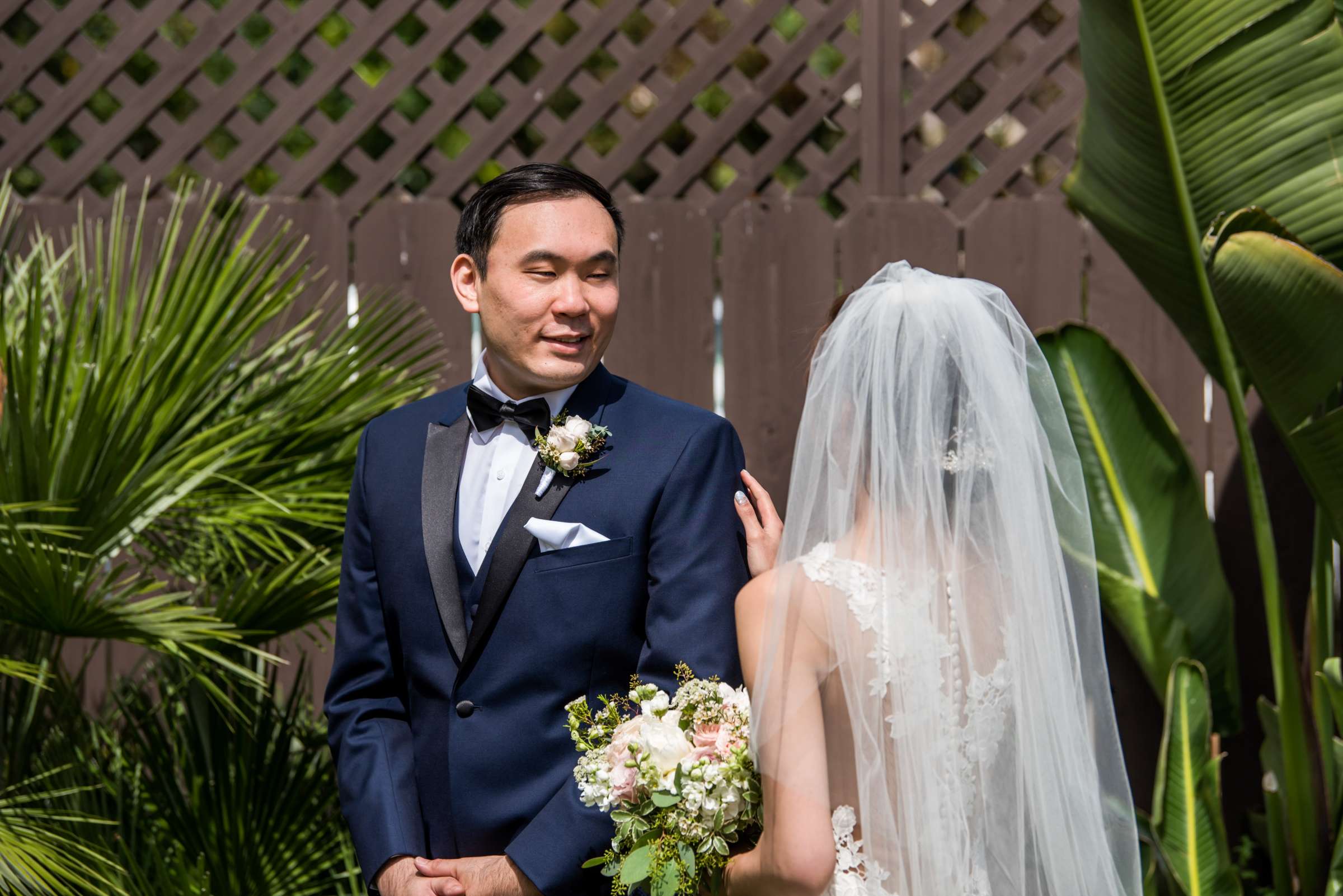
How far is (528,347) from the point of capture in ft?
6.81

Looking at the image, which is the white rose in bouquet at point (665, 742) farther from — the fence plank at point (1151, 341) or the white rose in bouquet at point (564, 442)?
the fence plank at point (1151, 341)

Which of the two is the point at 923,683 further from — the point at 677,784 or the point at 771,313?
the point at 771,313

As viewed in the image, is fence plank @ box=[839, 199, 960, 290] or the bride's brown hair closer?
the bride's brown hair

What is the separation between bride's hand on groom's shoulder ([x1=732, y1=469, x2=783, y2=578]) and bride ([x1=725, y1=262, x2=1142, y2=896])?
0.60ft

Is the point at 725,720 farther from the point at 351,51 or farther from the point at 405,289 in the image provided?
the point at 351,51

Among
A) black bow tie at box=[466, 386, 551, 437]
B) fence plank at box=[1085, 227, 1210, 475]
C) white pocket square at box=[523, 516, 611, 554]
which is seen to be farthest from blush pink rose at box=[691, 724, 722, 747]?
fence plank at box=[1085, 227, 1210, 475]

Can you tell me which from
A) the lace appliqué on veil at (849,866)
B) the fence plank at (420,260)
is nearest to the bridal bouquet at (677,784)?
the lace appliqué on veil at (849,866)

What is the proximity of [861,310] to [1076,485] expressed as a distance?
1.72 ft

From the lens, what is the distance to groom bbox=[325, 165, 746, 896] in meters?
1.99

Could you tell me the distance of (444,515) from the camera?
211 centimetres

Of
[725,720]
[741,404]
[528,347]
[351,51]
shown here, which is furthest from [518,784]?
[351,51]

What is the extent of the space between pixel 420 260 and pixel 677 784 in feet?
8.17

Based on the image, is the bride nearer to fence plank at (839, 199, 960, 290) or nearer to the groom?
the groom

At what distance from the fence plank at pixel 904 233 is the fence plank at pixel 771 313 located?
0.09 metres
